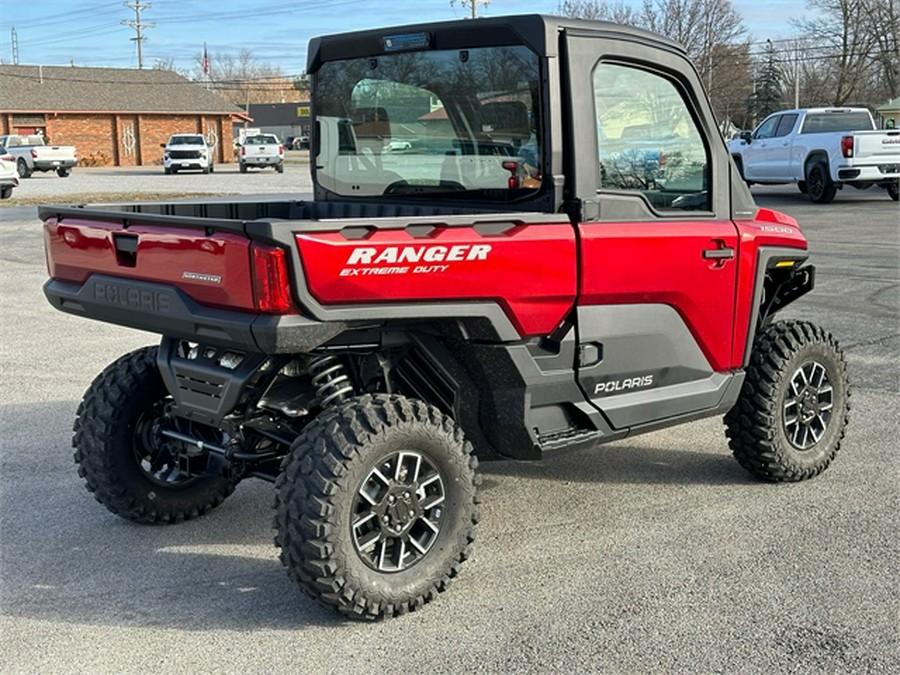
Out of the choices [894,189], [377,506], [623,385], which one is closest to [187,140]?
[894,189]

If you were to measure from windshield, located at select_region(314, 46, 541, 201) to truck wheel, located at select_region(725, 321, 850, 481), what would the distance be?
5.58 ft

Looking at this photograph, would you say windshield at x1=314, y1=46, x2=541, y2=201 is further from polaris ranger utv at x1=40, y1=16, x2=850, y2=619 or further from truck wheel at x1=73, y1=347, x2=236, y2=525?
truck wheel at x1=73, y1=347, x2=236, y2=525

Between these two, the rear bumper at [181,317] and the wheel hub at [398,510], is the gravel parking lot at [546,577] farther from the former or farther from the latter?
the rear bumper at [181,317]

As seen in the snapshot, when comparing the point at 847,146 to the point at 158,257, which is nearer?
the point at 158,257

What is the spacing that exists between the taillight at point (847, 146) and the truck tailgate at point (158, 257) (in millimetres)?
19534

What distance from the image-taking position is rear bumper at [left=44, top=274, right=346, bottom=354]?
12.1 feet

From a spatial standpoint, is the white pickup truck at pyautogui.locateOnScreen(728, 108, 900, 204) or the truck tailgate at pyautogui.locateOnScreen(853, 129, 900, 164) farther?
the white pickup truck at pyautogui.locateOnScreen(728, 108, 900, 204)

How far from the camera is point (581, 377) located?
179 inches

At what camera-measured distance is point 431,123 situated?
4898 millimetres

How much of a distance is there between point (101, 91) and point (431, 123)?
6691 cm

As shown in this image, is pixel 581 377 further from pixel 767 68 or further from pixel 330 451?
pixel 767 68

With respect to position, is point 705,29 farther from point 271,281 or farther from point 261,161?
point 271,281

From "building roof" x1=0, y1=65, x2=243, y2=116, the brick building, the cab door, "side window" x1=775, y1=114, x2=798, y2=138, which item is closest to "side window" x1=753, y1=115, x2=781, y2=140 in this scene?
"side window" x1=775, y1=114, x2=798, y2=138

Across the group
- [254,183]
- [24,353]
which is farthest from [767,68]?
[24,353]
